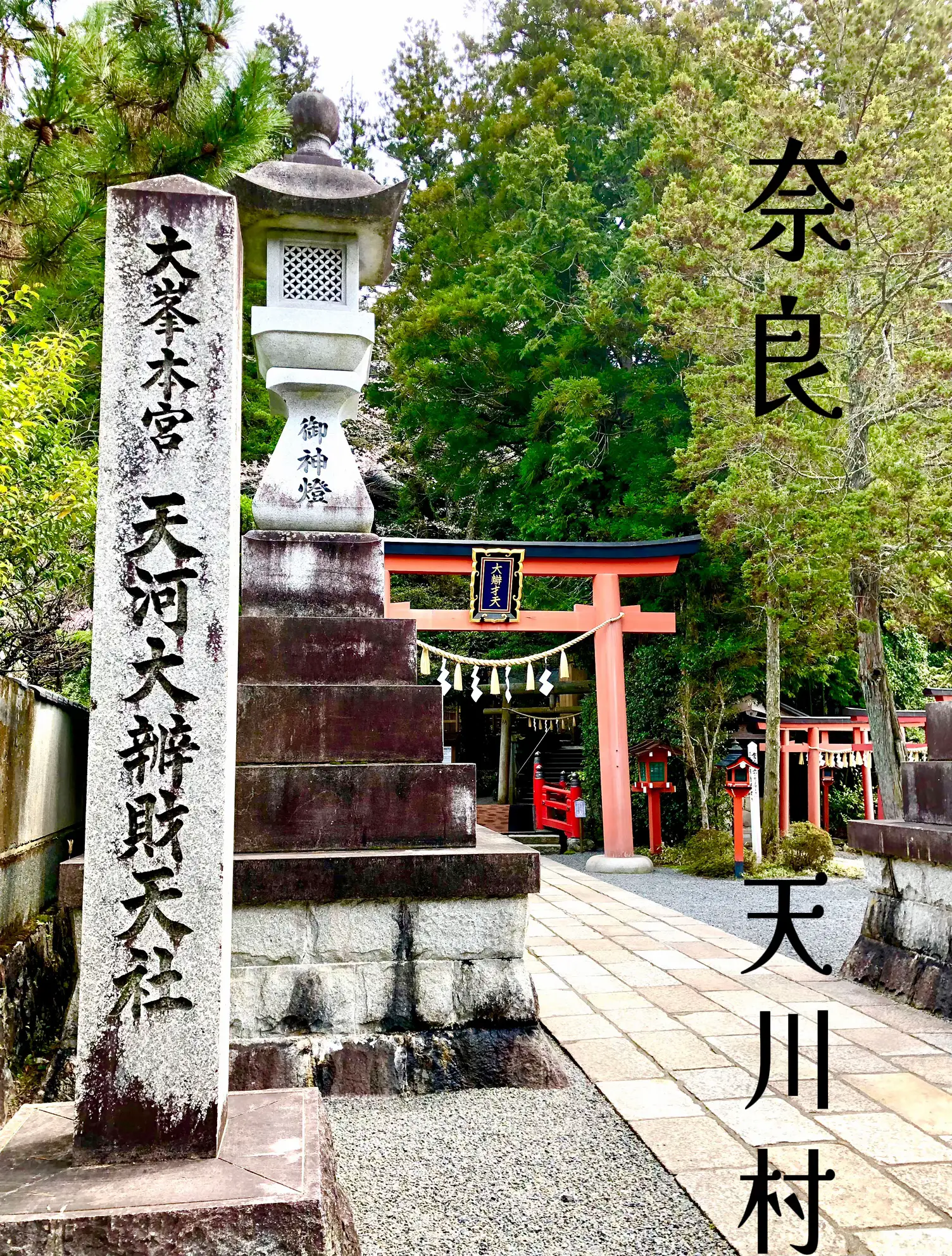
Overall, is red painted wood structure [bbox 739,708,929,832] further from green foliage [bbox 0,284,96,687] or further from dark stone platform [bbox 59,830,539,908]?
dark stone platform [bbox 59,830,539,908]

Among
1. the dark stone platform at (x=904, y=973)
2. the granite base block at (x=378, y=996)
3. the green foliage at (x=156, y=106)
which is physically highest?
the green foliage at (x=156, y=106)

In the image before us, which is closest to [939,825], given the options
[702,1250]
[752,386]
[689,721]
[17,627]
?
[702,1250]

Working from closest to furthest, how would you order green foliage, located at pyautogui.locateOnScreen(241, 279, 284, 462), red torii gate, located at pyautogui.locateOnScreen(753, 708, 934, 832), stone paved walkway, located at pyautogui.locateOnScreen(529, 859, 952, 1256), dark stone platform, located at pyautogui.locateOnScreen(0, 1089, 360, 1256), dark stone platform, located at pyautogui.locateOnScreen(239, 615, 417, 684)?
dark stone platform, located at pyautogui.locateOnScreen(0, 1089, 360, 1256) → stone paved walkway, located at pyautogui.locateOnScreen(529, 859, 952, 1256) → dark stone platform, located at pyautogui.locateOnScreen(239, 615, 417, 684) → red torii gate, located at pyautogui.locateOnScreen(753, 708, 934, 832) → green foliage, located at pyautogui.locateOnScreen(241, 279, 284, 462)

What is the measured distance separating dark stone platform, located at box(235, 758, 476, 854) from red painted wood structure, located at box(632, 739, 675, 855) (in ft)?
29.1

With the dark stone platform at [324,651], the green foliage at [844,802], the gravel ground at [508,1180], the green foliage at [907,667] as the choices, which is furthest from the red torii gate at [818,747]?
the gravel ground at [508,1180]

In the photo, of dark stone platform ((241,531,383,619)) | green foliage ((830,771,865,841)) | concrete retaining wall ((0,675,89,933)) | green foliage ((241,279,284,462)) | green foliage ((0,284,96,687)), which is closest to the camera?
concrete retaining wall ((0,675,89,933))

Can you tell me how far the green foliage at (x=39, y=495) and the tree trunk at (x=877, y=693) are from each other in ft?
24.4

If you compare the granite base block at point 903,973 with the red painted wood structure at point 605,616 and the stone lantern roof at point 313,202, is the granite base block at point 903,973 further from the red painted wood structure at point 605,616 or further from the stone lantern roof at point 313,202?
the red painted wood structure at point 605,616

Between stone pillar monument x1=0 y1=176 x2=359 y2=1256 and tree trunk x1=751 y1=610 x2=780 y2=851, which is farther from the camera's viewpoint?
tree trunk x1=751 y1=610 x2=780 y2=851

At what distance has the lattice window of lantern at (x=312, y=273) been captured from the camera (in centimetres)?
495

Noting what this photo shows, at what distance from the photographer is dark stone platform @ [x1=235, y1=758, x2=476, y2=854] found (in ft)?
13.3

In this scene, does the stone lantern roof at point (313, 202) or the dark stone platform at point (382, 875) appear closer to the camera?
the dark stone platform at point (382, 875)

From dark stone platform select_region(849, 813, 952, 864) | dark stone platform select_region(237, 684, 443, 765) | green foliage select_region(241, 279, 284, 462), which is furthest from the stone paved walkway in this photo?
green foliage select_region(241, 279, 284, 462)

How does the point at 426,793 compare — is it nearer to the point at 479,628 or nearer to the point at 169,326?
the point at 169,326
